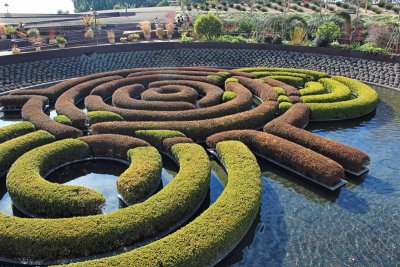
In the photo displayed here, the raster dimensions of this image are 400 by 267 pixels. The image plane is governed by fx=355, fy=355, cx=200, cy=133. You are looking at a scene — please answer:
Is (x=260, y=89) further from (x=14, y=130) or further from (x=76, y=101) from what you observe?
(x=14, y=130)

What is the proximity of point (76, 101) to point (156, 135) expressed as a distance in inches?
443

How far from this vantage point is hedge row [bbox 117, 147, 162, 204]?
13.6 metres

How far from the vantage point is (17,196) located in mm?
13273

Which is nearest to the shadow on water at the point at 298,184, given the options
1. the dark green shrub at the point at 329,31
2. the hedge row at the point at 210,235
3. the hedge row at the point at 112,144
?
the hedge row at the point at 210,235

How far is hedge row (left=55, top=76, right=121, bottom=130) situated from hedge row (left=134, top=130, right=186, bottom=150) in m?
4.44

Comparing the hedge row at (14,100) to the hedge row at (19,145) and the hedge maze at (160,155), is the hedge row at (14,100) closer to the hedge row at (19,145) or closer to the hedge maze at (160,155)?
the hedge maze at (160,155)

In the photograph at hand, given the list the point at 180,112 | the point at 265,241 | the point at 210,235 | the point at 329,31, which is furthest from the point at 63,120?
the point at 329,31

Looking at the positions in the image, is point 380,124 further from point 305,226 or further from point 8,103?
point 8,103

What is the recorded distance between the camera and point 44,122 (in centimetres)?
1998

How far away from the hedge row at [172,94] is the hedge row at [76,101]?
15.9 ft

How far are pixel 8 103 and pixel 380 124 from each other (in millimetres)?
24916

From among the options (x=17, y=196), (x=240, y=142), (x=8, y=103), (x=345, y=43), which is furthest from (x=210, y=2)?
(x=17, y=196)

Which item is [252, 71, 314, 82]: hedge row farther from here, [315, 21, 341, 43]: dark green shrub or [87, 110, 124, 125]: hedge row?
[87, 110, 124, 125]: hedge row

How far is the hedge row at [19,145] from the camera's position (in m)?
16.4
